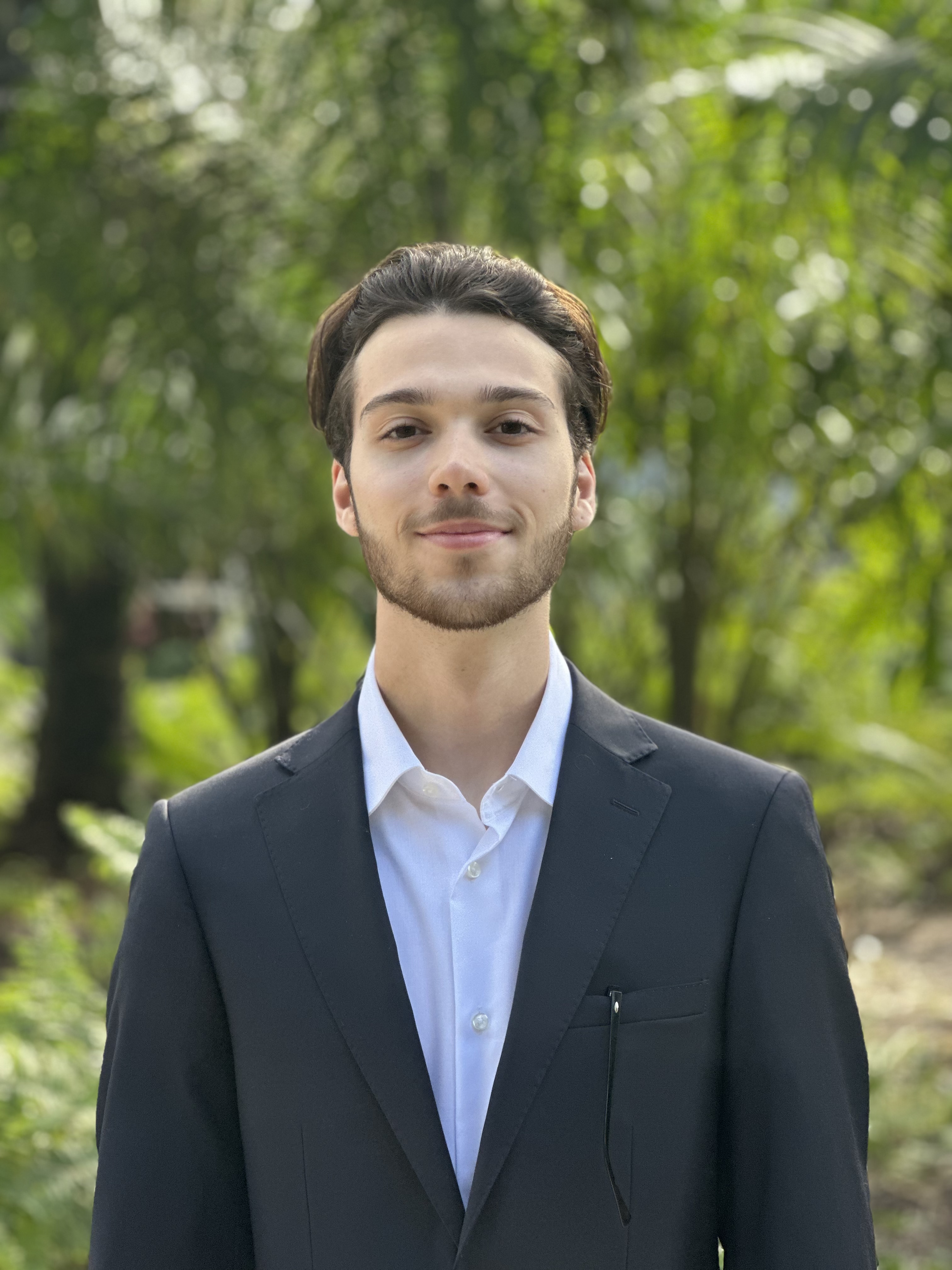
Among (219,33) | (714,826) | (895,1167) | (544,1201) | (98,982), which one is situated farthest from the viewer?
(219,33)

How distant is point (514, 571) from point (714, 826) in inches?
12.4

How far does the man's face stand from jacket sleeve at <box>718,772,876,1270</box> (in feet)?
1.15

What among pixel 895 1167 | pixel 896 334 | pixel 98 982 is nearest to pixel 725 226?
pixel 896 334

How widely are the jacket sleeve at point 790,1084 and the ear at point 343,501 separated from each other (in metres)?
0.53

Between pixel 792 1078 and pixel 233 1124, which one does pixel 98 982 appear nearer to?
pixel 233 1124

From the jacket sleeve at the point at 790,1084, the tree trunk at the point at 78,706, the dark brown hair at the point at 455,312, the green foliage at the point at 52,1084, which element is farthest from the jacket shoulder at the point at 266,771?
the tree trunk at the point at 78,706

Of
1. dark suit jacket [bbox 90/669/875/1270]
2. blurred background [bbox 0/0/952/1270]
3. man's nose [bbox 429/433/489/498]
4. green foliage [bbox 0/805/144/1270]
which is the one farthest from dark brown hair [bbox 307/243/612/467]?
blurred background [bbox 0/0/952/1270]

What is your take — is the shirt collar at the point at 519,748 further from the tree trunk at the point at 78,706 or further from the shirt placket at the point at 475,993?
the tree trunk at the point at 78,706

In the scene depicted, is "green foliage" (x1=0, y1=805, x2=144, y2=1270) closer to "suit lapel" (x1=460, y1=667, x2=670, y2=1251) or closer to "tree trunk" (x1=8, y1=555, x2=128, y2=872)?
"suit lapel" (x1=460, y1=667, x2=670, y2=1251)

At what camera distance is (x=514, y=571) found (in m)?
1.26

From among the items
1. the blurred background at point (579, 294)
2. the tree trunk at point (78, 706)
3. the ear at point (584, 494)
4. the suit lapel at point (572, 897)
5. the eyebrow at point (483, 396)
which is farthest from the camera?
the tree trunk at point (78, 706)

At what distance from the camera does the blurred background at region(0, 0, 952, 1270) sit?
11.3 feet

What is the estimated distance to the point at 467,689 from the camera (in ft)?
4.34

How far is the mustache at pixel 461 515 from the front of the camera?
1.24 m
